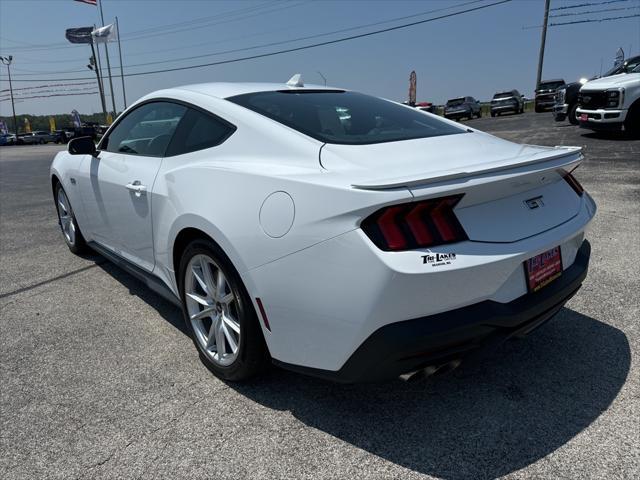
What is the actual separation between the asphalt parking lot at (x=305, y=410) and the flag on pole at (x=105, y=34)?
133 feet

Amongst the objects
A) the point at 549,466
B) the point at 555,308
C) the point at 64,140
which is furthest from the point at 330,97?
the point at 64,140

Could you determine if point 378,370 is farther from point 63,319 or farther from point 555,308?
point 63,319

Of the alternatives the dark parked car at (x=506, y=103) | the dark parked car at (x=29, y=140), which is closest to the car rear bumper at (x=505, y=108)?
the dark parked car at (x=506, y=103)

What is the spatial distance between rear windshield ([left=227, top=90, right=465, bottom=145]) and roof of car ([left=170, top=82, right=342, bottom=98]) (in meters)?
0.09

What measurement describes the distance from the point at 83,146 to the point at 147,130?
0.75 meters

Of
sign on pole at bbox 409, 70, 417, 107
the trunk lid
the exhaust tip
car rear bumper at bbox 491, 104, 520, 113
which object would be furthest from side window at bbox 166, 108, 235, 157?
car rear bumper at bbox 491, 104, 520, 113

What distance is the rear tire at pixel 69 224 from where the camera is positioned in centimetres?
477

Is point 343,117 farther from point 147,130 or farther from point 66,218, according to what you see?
point 66,218

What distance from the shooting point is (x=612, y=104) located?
10.7 metres

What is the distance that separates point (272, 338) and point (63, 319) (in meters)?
2.10

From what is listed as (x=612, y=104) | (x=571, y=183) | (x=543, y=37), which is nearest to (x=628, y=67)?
(x=612, y=104)

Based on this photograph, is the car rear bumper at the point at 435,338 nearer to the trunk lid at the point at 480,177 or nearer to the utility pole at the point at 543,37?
the trunk lid at the point at 480,177

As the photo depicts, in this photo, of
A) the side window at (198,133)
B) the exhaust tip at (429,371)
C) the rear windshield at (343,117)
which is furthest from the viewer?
the side window at (198,133)

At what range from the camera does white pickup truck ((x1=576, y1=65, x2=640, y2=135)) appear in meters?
10.5
